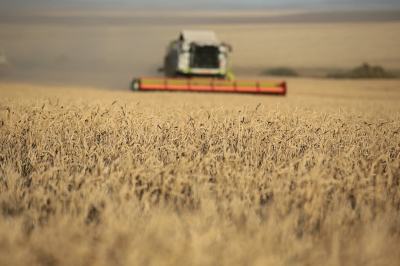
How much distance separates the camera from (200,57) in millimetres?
19172

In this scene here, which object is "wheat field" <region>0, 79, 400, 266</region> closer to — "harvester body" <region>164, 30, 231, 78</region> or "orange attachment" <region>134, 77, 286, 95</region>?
"orange attachment" <region>134, 77, 286, 95</region>

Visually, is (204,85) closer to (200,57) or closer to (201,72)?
(201,72)

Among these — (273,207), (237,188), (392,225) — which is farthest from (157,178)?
(392,225)

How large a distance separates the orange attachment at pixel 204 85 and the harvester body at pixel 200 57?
1.22 metres

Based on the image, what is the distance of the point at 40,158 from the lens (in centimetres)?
436

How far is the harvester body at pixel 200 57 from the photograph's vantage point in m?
19.0

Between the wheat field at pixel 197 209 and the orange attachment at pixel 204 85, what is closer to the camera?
the wheat field at pixel 197 209

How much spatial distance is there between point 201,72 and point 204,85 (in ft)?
4.64

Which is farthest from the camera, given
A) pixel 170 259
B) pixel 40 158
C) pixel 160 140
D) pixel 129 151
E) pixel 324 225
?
pixel 160 140

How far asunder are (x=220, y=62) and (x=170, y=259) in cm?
1744

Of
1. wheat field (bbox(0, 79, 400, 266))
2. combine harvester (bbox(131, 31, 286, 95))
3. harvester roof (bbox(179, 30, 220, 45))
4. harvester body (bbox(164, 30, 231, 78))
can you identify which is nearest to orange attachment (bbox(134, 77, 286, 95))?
combine harvester (bbox(131, 31, 286, 95))

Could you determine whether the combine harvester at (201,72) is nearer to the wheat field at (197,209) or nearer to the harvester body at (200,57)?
the harvester body at (200,57)

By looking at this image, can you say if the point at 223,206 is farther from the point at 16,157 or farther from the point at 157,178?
the point at 16,157

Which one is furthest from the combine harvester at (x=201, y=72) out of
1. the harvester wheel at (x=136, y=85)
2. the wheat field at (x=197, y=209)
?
the wheat field at (x=197, y=209)
